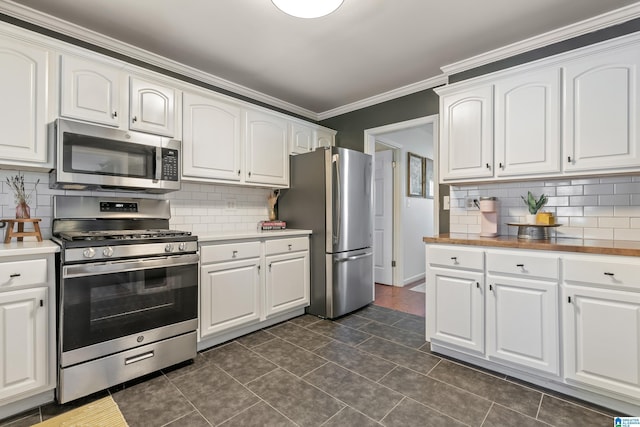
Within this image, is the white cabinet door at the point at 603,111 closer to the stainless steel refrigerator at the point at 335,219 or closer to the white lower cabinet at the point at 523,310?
the white lower cabinet at the point at 523,310

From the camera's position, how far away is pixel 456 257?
2.23m

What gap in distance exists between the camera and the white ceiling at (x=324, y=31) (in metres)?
2.05

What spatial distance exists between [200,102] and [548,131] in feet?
9.04

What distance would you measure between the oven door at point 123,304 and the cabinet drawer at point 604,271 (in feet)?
8.07

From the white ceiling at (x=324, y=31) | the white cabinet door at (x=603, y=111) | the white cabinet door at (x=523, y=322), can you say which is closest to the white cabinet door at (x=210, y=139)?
the white ceiling at (x=324, y=31)

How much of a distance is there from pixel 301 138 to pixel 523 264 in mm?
2541

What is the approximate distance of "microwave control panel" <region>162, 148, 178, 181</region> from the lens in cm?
239

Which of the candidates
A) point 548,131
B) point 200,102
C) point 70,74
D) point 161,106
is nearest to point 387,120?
point 548,131

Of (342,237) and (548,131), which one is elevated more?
(548,131)

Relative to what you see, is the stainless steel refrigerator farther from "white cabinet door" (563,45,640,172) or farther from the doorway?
"white cabinet door" (563,45,640,172)

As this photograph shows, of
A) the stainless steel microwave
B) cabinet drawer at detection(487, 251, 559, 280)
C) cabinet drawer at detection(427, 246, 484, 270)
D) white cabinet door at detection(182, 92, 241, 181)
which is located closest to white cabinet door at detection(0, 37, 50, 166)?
the stainless steel microwave

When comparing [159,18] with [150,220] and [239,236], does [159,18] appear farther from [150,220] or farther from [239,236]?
[239,236]

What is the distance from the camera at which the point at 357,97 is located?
370 centimetres

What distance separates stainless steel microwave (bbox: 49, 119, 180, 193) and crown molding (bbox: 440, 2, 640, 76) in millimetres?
2612
